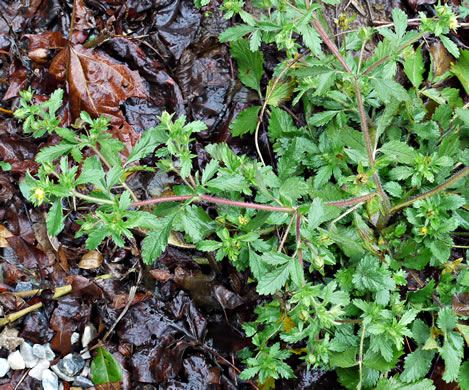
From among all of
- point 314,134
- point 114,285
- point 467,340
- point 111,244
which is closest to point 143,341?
point 114,285

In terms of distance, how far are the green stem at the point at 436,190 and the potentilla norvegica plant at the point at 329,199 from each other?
14 mm

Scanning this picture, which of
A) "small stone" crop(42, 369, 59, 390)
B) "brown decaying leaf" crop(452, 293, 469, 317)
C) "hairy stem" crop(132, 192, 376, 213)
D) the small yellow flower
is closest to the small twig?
"small stone" crop(42, 369, 59, 390)

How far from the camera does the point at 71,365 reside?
3184 millimetres

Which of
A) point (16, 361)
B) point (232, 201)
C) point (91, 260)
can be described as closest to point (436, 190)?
point (232, 201)

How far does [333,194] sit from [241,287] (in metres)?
0.99

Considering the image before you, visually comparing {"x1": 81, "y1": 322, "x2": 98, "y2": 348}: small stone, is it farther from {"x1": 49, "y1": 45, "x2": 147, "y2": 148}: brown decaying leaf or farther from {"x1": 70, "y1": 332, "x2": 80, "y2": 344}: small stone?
{"x1": 49, "y1": 45, "x2": 147, "y2": 148}: brown decaying leaf

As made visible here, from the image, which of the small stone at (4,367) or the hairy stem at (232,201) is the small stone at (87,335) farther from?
the hairy stem at (232,201)

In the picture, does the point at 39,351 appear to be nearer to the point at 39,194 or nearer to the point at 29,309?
the point at 29,309

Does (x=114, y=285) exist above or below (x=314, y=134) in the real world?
below

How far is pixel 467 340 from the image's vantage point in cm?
281

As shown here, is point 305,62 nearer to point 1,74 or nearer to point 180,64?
point 180,64

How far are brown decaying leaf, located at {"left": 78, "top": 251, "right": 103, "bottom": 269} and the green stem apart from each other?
2214 mm

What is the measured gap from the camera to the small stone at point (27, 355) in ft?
10.5

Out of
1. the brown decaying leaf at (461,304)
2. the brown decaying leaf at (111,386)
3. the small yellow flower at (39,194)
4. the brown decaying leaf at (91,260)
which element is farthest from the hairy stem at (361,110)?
the brown decaying leaf at (111,386)
